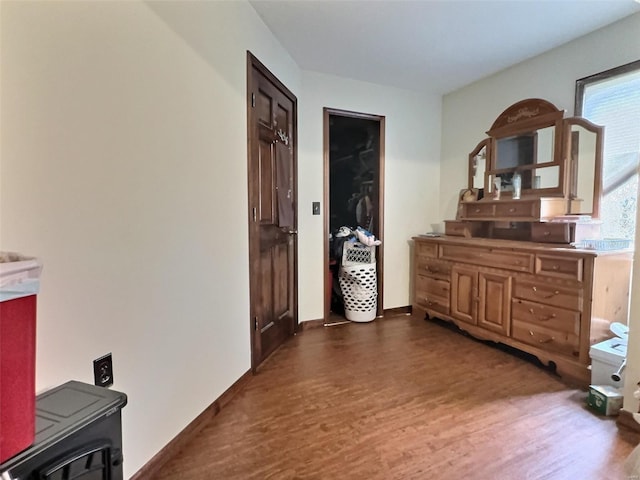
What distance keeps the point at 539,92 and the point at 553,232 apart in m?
1.19

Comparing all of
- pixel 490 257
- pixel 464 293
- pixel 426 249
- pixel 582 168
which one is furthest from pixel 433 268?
pixel 582 168

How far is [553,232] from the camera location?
242 cm

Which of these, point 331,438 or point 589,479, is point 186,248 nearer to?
point 331,438

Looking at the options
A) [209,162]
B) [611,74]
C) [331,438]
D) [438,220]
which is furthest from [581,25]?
[331,438]

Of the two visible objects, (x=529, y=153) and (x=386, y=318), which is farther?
(x=386, y=318)

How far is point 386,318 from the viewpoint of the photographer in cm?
351

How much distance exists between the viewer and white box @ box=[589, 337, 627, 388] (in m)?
1.88

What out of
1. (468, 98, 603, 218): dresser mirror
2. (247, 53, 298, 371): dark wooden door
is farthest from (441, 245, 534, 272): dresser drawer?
(247, 53, 298, 371): dark wooden door

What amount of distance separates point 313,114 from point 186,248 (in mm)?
1973

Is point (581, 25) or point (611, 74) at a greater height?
point (581, 25)

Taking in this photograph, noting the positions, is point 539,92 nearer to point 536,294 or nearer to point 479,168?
point 479,168

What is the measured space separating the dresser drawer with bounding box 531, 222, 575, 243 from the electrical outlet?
2680 mm

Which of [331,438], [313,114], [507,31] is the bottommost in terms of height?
[331,438]

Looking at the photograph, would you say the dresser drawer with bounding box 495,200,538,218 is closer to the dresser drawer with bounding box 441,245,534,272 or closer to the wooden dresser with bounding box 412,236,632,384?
the wooden dresser with bounding box 412,236,632,384
